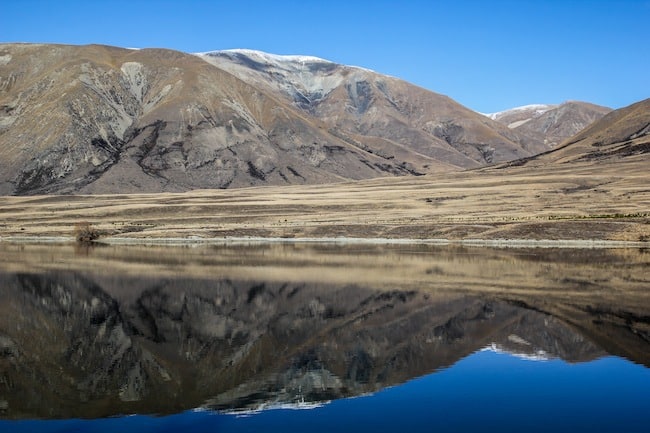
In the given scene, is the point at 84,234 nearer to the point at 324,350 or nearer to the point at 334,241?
the point at 334,241

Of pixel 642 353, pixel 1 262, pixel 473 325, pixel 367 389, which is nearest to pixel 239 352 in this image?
pixel 367 389

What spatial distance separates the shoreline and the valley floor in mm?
1153

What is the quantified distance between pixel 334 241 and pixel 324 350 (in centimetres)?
6947

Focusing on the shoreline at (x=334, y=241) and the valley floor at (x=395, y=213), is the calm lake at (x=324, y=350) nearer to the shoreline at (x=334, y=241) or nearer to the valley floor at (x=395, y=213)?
the shoreline at (x=334, y=241)

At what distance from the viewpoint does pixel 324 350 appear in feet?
98.9

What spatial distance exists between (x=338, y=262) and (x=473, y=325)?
110 ft

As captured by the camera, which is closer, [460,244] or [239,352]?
[239,352]

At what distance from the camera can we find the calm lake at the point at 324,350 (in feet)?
69.6

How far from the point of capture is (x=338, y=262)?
69000mm

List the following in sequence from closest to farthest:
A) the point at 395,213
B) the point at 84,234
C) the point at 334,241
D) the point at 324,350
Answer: the point at 324,350
the point at 334,241
the point at 84,234
the point at 395,213

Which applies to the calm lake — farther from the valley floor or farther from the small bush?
the small bush

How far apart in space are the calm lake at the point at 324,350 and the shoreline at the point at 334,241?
108 ft

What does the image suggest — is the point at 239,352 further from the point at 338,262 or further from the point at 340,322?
the point at 338,262

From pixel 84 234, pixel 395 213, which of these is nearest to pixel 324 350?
pixel 84 234
